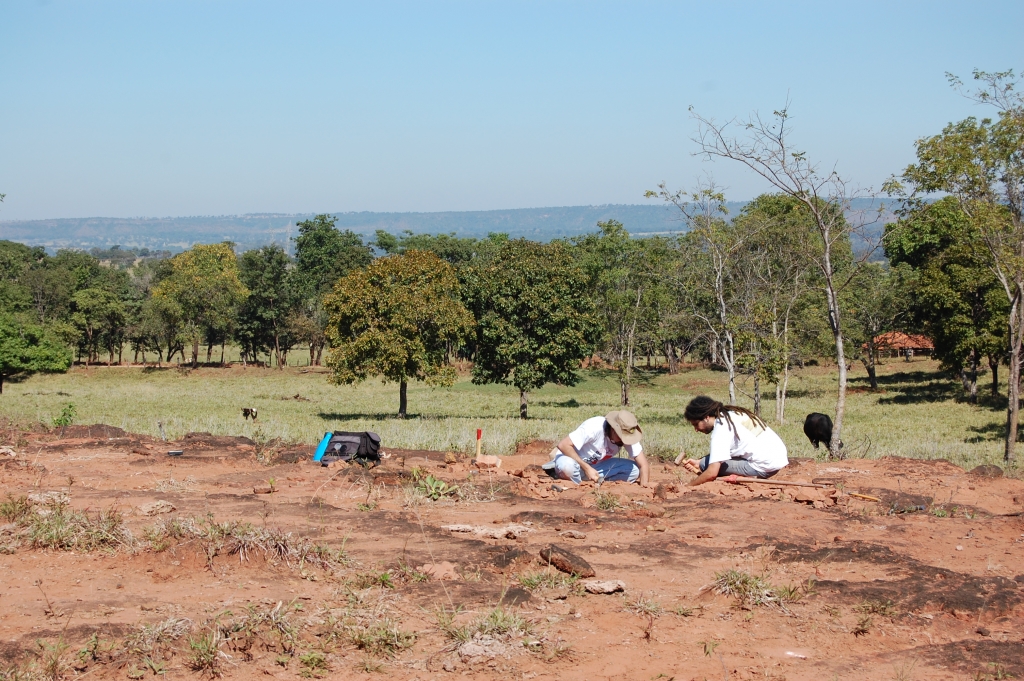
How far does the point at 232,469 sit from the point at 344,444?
153 cm

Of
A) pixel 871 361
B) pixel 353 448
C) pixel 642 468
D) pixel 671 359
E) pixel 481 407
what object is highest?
pixel 642 468

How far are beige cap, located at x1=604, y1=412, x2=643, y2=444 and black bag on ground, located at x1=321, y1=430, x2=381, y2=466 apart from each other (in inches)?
147

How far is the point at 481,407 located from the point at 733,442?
30322mm

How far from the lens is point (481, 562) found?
6.68 meters

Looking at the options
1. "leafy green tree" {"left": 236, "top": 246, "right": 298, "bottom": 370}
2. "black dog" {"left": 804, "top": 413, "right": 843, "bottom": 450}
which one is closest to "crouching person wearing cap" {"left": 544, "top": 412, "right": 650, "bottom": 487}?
"black dog" {"left": 804, "top": 413, "right": 843, "bottom": 450}

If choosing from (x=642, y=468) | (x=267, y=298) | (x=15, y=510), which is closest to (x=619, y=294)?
(x=267, y=298)

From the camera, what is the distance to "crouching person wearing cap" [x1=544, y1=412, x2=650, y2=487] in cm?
913

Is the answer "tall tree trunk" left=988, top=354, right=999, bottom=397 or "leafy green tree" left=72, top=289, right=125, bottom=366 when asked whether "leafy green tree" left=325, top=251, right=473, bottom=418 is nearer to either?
"tall tree trunk" left=988, top=354, right=999, bottom=397

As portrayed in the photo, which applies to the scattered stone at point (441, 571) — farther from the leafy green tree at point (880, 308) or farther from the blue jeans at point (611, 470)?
the leafy green tree at point (880, 308)

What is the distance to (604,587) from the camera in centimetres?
609

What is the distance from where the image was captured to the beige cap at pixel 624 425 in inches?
355

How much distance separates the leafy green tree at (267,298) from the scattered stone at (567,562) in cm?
5363

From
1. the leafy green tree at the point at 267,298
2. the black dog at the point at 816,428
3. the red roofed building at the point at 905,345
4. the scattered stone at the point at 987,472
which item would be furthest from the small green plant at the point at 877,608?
the leafy green tree at the point at 267,298

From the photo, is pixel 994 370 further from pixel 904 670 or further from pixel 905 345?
pixel 904 670
